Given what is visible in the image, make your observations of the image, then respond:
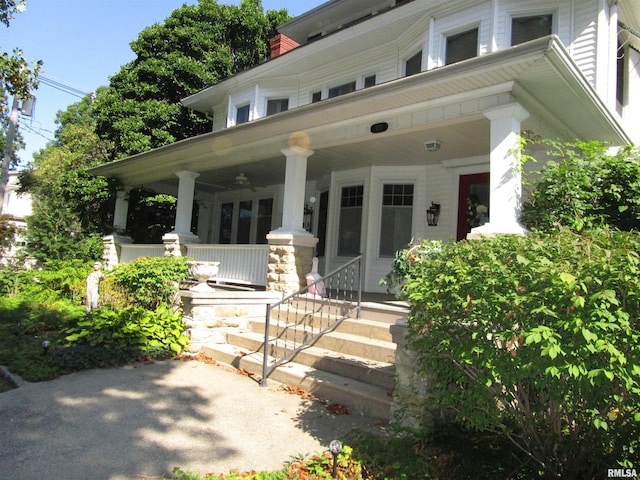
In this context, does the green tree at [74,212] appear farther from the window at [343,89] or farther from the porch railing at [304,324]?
the porch railing at [304,324]

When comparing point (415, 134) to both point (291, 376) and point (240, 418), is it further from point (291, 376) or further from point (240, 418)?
point (240, 418)

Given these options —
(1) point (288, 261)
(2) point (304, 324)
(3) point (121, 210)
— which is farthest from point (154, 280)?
(3) point (121, 210)

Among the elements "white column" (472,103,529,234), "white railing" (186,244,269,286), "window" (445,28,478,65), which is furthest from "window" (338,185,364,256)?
"white column" (472,103,529,234)

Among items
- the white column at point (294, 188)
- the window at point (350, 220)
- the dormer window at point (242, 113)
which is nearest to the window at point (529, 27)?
the window at point (350, 220)

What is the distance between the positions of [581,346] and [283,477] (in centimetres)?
208

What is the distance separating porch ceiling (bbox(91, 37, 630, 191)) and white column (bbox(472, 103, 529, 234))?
0.86 feet

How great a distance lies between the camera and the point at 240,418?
3879 mm

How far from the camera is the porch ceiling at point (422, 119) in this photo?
482cm

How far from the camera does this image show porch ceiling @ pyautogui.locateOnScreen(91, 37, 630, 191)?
4.82 metres

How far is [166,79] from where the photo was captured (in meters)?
15.8

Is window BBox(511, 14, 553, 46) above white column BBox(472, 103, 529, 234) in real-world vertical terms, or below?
above

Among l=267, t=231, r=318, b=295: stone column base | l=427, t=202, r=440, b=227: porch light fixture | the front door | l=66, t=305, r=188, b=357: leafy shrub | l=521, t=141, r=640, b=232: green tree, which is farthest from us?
l=427, t=202, r=440, b=227: porch light fixture

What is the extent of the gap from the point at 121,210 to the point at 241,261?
6159 millimetres

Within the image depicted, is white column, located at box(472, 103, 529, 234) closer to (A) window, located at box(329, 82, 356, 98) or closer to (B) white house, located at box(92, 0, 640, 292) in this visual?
(B) white house, located at box(92, 0, 640, 292)
